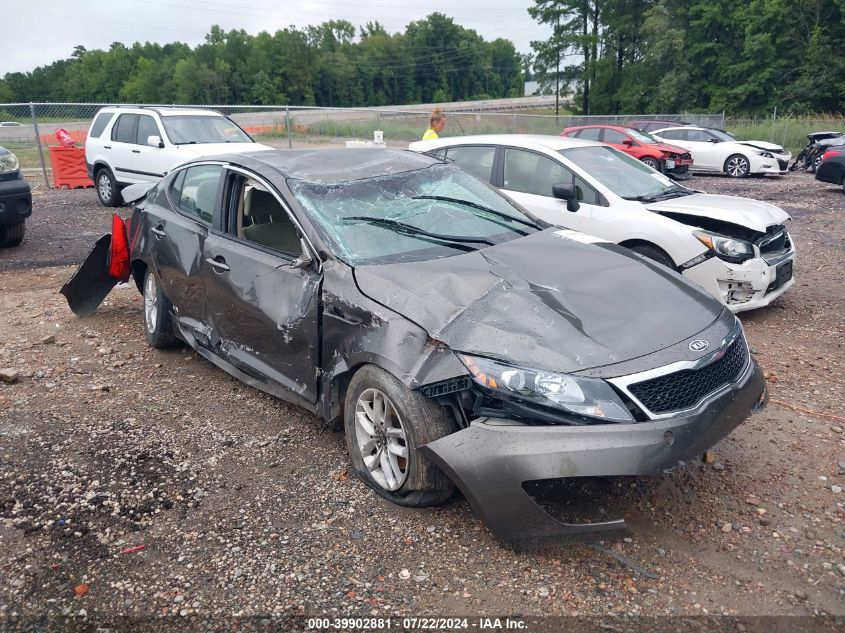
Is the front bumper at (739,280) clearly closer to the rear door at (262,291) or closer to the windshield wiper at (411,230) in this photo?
the windshield wiper at (411,230)

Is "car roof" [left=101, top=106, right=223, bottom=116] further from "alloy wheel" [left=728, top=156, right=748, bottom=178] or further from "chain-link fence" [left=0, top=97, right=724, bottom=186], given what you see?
"alloy wheel" [left=728, top=156, right=748, bottom=178]

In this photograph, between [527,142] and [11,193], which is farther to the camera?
[11,193]

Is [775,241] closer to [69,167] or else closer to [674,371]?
[674,371]

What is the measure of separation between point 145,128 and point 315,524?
11469 millimetres

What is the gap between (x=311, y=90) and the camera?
8731 centimetres

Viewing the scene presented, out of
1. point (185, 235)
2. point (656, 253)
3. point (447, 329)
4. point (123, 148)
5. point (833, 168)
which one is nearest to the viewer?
point (447, 329)

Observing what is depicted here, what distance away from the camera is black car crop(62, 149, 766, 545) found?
297 cm

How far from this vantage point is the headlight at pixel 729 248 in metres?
6.14

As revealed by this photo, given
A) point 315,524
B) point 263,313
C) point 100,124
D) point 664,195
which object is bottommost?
point 315,524

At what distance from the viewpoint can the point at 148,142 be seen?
12305mm

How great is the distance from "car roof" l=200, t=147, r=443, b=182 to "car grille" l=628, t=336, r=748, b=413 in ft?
7.67

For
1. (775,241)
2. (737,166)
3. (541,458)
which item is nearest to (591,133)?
(737,166)

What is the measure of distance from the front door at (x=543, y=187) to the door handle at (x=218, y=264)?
3157 millimetres

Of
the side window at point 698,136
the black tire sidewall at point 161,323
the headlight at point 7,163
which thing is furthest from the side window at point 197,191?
the side window at point 698,136
